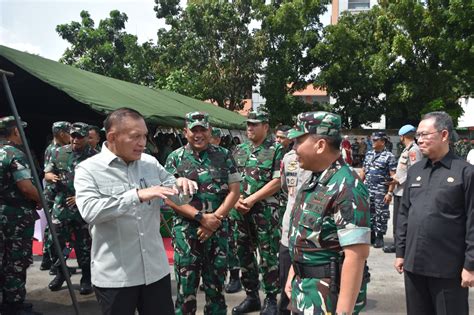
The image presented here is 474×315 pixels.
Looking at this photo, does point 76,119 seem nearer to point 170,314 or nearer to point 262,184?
point 262,184

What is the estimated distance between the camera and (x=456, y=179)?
118 inches

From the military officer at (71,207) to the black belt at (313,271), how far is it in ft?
12.7

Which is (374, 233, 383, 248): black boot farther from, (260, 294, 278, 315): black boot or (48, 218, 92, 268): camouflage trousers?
(48, 218, 92, 268): camouflage trousers

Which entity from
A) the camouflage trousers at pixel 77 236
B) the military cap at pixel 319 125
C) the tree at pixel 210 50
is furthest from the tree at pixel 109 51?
the military cap at pixel 319 125

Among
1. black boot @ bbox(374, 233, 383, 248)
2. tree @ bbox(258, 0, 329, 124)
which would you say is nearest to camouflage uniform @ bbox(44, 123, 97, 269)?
black boot @ bbox(374, 233, 383, 248)

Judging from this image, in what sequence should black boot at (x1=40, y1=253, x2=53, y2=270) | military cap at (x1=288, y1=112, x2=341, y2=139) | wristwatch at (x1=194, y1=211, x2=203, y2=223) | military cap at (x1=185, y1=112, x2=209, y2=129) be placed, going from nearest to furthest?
military cap at (x1=288, y1=112, x2=341, y2=139) → wristwatch at (x1=194, y1=211, x2=203, y2=223) → military cap at (x1=185, y1=112, x2=209, y2=129) → black boot at (x1=40, y1=253, x2=53, y2=270)

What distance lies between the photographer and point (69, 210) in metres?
5.79

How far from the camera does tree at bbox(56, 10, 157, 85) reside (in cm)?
2539

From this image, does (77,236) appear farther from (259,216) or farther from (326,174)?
(326,174)

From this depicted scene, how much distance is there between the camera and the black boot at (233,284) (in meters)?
5.55

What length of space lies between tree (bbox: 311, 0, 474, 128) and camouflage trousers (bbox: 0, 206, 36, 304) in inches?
777

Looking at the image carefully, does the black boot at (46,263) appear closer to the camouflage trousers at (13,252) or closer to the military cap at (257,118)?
the camouflage trousers at (13,252)

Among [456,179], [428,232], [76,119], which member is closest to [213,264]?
[428,232]

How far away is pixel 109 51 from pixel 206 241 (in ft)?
78.8
